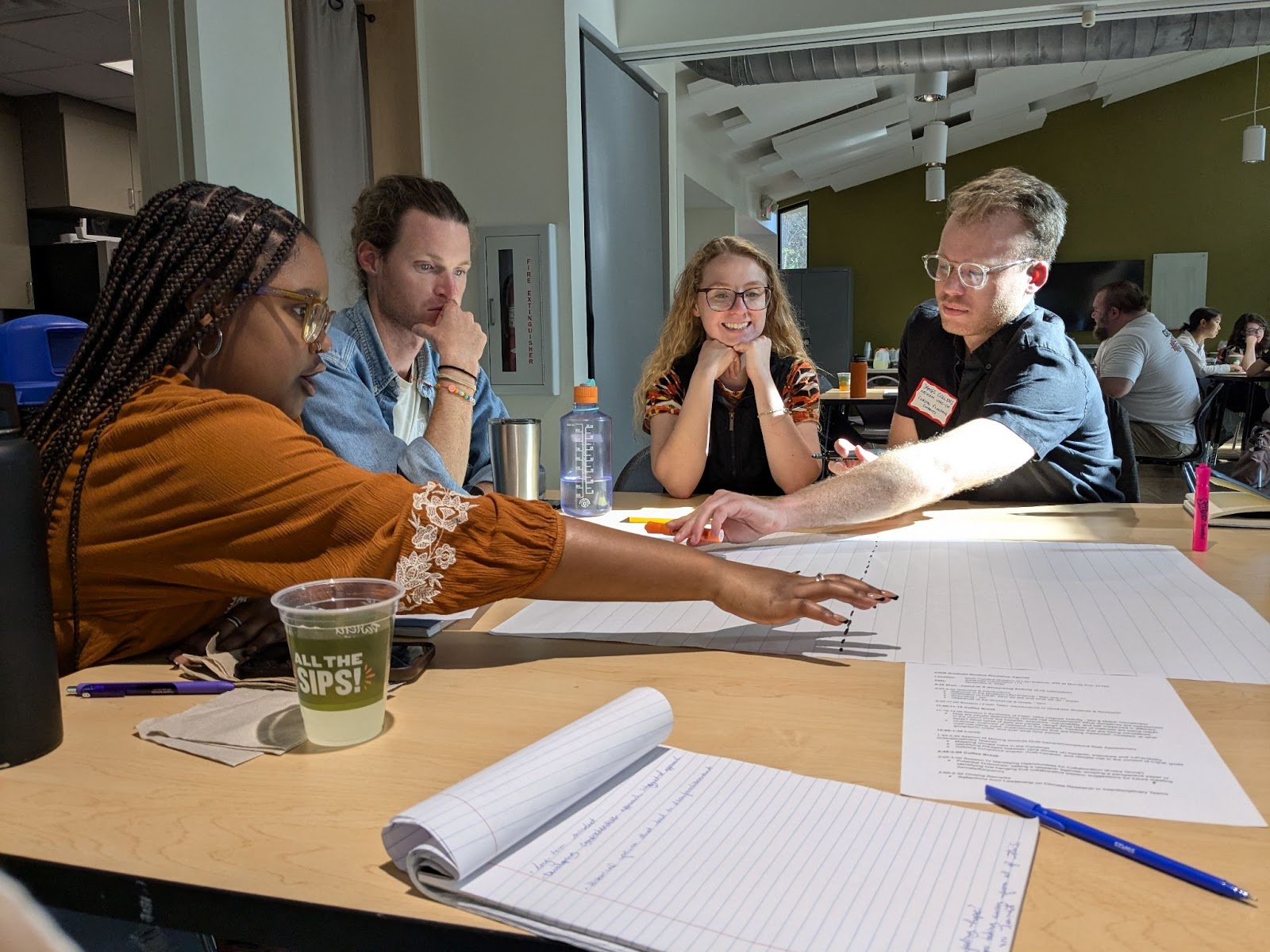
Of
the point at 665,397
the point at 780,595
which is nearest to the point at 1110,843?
the point at 780,595

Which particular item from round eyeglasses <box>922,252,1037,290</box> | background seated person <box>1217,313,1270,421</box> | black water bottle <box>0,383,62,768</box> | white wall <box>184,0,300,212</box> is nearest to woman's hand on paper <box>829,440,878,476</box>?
round eyeglasses <box>922,252,1037,290</box>

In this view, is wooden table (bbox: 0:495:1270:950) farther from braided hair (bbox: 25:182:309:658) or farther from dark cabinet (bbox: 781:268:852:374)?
dark cabinet (bbox: 781:268:852:374)

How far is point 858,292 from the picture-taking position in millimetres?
11555

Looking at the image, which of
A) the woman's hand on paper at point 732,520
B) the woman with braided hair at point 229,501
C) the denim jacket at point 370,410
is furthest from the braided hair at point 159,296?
the woman's hand on paper at point 732,520

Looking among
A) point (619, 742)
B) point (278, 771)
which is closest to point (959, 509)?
point (619, 742)

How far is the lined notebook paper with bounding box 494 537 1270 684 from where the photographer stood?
3.06 ft

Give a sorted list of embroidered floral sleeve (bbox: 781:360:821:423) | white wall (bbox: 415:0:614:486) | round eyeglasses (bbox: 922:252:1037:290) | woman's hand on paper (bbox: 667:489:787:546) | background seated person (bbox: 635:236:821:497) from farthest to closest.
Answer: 1. white wall (bbox: 415:0:614:486)
2. embroidered floral sleeve (bbox: 781:360:821:423)
3. background seated person (bbox: 635:236:821:497)
4. round eyeglasses (bbox: 922:252:1037:290)
5. woman's hand on paper (bbox: 667:489:787:546)

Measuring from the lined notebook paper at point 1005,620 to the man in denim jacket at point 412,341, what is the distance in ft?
2.17

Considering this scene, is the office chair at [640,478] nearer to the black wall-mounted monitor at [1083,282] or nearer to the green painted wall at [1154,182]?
the black wall-mounted monitor at [1083,282]

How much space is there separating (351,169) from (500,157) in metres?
0.70

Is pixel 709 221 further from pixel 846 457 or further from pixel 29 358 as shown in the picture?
pixel 846 457

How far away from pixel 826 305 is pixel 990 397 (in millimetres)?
9038

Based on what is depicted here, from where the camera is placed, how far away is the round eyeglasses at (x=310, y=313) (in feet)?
3.35

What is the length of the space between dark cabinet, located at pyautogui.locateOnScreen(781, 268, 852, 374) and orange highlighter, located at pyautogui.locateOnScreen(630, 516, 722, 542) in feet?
30.0
